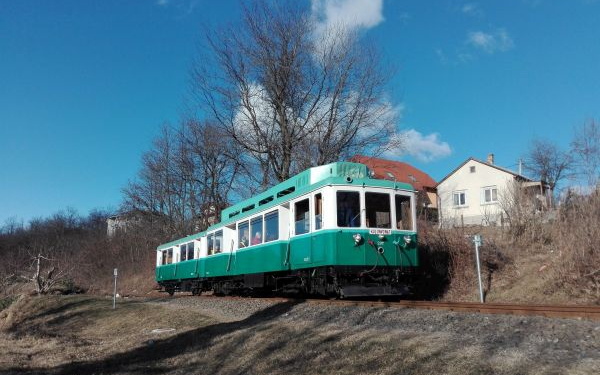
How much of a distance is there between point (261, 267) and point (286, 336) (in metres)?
6.40

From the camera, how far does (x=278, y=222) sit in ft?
45.8

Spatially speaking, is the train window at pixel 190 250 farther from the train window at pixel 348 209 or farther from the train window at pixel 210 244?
the train window at pixel 348 209

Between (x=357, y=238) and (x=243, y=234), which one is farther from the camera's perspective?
(x=243, y=234)

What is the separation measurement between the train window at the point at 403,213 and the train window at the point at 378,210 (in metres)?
0.27

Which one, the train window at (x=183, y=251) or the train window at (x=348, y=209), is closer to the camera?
the train window at (x=348, y=209)

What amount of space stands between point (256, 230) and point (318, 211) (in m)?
4.10

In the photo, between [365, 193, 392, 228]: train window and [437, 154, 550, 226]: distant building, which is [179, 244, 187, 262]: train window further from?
[437, 154, 550, 226]: distant building

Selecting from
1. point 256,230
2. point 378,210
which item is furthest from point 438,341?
point 256,230

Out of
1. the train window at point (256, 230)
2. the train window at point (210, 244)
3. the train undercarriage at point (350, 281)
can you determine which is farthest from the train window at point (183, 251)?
the train undercarriage at point (350, 281)

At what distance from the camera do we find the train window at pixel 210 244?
2047cm

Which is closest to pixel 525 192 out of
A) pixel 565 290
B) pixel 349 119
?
pixel 565 290

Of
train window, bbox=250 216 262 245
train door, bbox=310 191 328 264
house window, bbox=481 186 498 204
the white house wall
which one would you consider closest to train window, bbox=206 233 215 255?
train window, bbox=250 216 262 245

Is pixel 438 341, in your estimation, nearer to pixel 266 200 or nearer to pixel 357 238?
pixel 357 238

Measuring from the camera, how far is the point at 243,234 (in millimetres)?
17016
